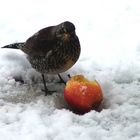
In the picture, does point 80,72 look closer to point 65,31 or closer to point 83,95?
point 65,31

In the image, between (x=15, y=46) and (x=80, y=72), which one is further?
(x=15, y=46)

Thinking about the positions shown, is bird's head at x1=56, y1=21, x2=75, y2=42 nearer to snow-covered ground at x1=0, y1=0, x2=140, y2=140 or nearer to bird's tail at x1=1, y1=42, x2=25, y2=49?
snow-covered ground at x1=0, y1=0, x2=140, y2=140

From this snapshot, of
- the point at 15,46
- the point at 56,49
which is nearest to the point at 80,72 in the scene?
the point at 56,49

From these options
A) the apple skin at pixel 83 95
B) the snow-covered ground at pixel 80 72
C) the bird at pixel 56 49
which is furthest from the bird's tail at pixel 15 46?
the apple skin at pixel 83 95

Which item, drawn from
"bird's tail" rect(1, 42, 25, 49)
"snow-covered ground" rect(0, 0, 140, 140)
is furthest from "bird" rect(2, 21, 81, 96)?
"bird's tail" rect(1, 42, 25, 49)

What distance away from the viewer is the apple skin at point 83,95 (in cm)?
495

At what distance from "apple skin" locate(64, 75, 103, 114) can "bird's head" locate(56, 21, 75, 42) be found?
495 mm

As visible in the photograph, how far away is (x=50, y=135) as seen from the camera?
4.52 metres

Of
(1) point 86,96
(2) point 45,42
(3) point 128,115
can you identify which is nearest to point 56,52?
(2) point 45,42

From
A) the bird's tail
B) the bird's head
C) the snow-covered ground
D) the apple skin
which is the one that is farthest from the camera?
the bird's tail

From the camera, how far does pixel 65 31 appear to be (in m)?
5.25

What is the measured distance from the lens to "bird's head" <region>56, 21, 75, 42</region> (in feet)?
17.1

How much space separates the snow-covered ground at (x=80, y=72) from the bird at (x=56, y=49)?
258 mm

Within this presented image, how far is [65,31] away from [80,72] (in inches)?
26.1
